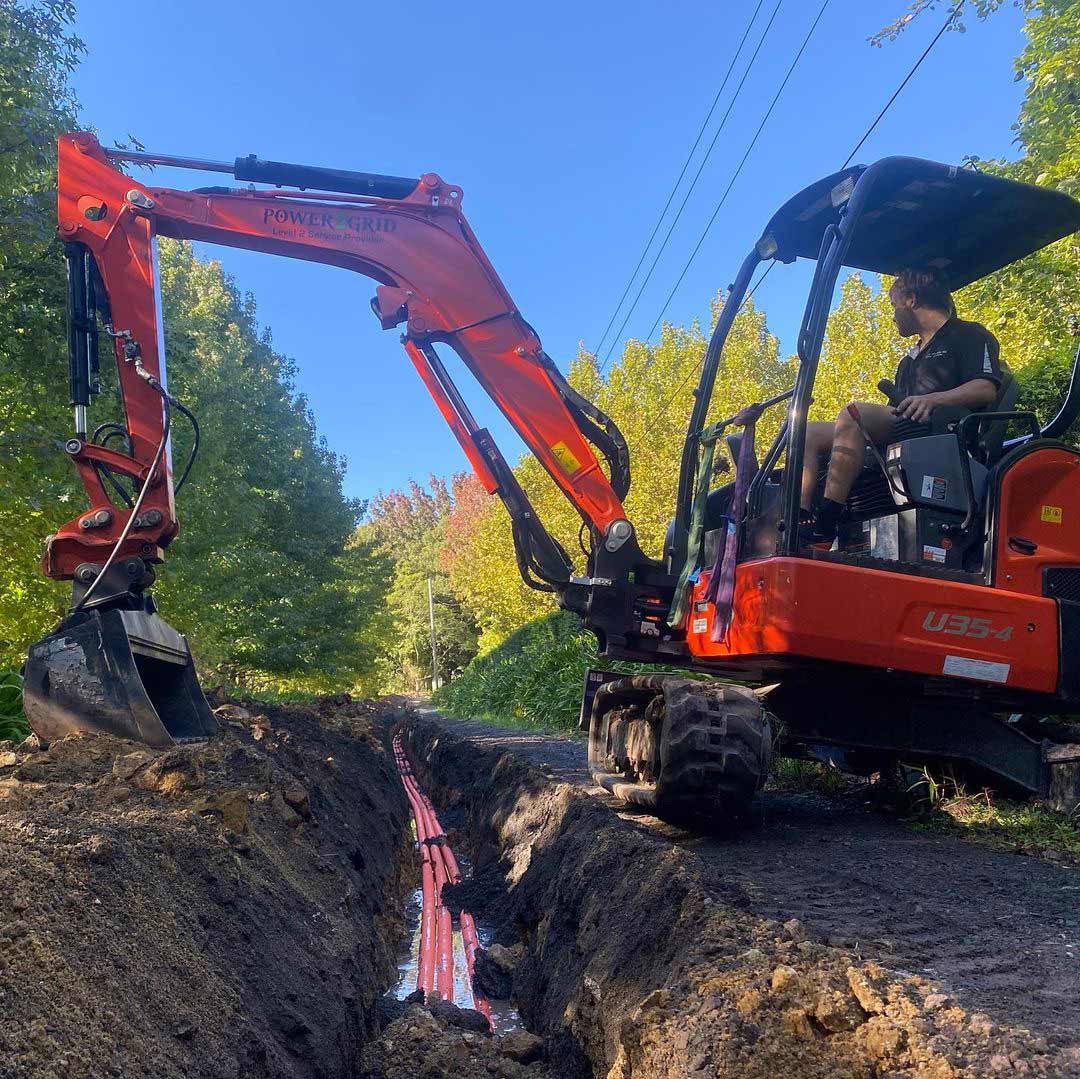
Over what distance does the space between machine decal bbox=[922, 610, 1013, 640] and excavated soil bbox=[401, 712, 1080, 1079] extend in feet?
3.41

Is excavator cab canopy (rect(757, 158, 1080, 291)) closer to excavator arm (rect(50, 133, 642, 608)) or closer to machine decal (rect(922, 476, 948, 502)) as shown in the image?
machine decal (rect(922, 476, 948, 502))

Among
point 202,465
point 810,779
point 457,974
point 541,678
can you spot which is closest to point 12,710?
point 457,974

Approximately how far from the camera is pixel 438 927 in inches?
248

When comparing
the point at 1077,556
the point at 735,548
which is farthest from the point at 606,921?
the point at 1077,556

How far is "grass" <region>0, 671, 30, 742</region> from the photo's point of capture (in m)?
5.84

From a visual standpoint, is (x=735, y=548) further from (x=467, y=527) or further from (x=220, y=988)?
(x=467, y=527)

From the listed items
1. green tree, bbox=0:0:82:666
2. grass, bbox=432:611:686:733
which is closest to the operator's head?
grass, bbox=432:611:686:733

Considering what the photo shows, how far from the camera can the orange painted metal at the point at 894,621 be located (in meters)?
4.31

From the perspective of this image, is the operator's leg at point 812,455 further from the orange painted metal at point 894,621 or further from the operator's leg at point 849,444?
the orange painted metal at point 894,621

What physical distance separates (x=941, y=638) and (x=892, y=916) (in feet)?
4.87

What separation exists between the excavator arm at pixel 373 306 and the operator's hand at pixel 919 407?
1880 mm

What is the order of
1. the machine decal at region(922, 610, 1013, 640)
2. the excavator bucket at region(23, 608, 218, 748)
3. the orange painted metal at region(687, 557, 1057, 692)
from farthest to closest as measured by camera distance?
the excavator bucket at region(23, 608, 218, 748)
the machine decal at region(922, 610, 1013, 640)
the orange painted metal at region(687, 557, 1057, 692)

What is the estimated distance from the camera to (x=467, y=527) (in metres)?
60.2

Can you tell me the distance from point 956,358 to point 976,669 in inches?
64.4
